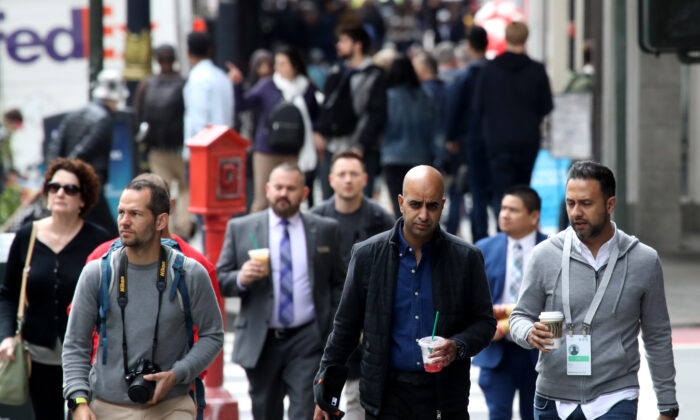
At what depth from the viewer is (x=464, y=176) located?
54.1 feet

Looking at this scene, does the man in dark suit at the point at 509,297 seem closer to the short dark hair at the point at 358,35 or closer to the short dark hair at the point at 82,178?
the short dark hair at the point at 82,178

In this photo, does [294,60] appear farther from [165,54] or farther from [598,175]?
[598,175]

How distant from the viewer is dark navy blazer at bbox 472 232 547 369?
7.67 meters

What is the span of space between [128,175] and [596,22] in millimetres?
5740

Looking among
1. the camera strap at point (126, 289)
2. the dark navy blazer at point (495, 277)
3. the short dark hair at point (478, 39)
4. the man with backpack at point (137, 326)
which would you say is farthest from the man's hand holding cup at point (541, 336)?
the short dark hair at point (478, 39)

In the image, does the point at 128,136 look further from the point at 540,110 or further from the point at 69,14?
the point at 69,14

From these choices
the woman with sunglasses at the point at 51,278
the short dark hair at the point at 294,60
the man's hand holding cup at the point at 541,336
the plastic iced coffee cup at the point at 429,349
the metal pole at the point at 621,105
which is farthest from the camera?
the short dark hair at the point at 294,60

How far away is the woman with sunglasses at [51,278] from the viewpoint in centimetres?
717

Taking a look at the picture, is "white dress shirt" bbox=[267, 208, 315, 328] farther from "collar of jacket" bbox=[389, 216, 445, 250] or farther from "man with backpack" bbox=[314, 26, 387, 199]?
"man with backpack" bbox=[314, 26, 387, 199]

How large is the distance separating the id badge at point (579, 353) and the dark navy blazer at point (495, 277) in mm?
1933

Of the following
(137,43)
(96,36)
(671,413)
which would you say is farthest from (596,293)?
(137,43)

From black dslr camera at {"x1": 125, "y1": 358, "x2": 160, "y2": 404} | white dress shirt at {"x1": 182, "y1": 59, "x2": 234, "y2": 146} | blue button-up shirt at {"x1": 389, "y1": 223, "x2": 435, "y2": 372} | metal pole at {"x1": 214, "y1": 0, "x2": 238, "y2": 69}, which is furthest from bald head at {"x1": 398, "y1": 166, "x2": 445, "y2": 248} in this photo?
metal pole at {"x1": 214, "y1": 0, "x2": 238, "y2": 69}

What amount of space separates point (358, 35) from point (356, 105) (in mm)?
731

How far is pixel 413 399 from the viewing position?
5.72m
